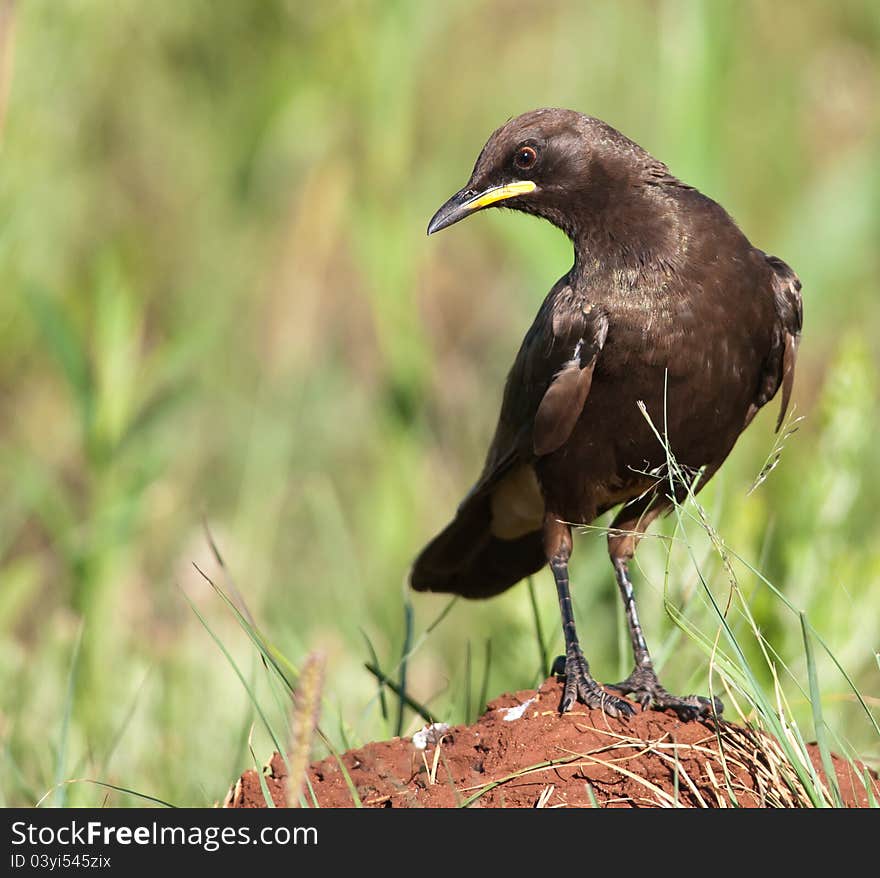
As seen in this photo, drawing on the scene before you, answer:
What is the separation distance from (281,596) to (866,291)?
4264 mm

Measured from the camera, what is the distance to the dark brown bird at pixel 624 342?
415 cm

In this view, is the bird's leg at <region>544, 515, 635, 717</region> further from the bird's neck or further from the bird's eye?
the bird's eye

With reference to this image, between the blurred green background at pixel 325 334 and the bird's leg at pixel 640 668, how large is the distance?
0.11 m

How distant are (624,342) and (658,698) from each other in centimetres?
100

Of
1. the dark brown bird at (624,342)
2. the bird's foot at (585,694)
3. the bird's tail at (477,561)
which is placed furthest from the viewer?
the bird's tail at (477,561)

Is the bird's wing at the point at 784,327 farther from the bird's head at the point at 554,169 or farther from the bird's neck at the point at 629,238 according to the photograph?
the bird's head at the point at 554,169

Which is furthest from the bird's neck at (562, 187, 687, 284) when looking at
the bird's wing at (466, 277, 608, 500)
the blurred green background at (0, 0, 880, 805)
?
the blurred green background at (0, 0, 880, 805)

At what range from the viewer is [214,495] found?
8.48m

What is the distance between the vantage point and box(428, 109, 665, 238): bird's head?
4.42 metres

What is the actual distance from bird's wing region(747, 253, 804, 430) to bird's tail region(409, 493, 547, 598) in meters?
0.97

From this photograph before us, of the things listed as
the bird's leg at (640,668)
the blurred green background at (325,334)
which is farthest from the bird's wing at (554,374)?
the blurred green background at (325,334)

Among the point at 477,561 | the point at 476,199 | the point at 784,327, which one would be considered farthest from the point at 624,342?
the point at 477,561

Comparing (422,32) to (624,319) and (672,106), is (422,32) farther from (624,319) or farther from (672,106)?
(624,319)

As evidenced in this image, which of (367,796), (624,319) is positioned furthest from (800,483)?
(367,796)
